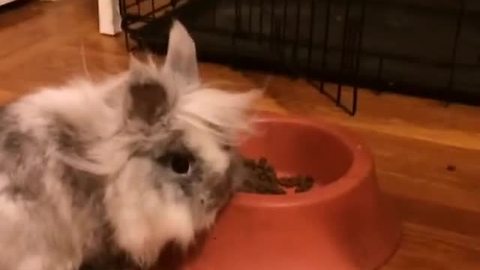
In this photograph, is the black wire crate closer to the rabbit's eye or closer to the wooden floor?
the wooden floor

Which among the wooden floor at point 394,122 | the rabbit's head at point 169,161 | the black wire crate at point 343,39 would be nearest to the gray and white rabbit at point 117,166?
the rabbit's head at point 169,161

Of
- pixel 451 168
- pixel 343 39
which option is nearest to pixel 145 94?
pixel 451 168

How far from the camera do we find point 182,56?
139 centimetres

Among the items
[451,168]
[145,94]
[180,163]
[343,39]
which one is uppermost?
[145,94]

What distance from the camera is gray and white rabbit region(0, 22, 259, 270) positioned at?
1.29m

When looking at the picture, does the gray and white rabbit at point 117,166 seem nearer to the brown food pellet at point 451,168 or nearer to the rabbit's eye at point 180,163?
the rabbit's eye at point 180,163

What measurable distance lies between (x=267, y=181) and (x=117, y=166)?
0.46m

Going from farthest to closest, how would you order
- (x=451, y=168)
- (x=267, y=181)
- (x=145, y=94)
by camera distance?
(x=451, y=168)
(x=267, y=181)
(x=145, y=94)

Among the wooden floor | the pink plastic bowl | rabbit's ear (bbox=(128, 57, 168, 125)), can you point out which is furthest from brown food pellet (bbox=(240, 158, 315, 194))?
rabbit's ear (bbox=(128, 57, 168, 125))

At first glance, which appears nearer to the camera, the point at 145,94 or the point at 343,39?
the point at 145,94

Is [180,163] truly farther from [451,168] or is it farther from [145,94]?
[451,168]

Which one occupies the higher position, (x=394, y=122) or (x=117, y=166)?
(x=117, y=166)

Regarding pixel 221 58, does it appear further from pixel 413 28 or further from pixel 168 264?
pixel 168 264

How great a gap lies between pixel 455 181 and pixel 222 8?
1.11 meters
